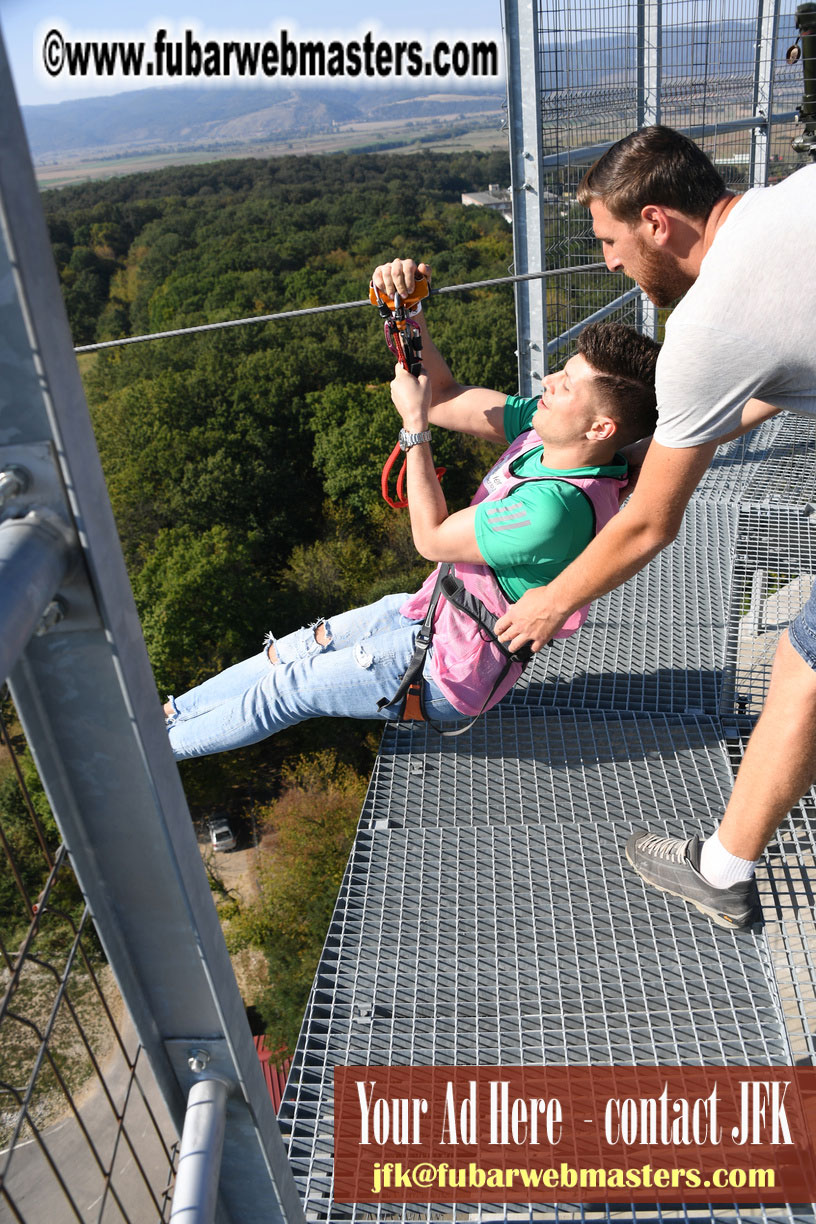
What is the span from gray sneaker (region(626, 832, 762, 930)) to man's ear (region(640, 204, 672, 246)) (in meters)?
1.41

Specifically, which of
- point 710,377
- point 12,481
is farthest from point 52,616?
point 710,377

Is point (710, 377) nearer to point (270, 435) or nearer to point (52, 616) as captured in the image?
point (52, 616)

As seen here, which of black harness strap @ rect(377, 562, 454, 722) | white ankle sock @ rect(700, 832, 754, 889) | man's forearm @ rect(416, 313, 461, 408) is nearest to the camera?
white ankle sock @ rect(700, 832, 754, 889)

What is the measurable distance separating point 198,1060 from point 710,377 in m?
1.38

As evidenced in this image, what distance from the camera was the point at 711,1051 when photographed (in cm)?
208

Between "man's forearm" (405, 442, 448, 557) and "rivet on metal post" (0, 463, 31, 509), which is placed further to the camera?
"man's forearm" (405, 442, 448, 557)

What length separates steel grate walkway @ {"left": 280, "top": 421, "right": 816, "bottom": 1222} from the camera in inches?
82.9

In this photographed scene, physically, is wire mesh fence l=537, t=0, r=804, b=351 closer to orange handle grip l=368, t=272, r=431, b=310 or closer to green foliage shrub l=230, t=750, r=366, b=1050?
orange handle grip l=368, t=272, r=431, b=310

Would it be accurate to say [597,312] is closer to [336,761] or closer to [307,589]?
[336,761]

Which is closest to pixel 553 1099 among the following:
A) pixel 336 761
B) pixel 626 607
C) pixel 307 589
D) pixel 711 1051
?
pixel 711 1051

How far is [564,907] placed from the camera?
2.49 metres

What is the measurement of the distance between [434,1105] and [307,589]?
2395 centimetres

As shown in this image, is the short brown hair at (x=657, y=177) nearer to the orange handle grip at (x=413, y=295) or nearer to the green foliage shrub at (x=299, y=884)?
the orange handle grip at (x=413, y=295)

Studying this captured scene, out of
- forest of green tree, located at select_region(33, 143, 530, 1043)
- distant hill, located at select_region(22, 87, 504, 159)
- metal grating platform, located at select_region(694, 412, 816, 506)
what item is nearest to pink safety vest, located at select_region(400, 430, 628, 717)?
metal grating platform, located at select_region(694, 412, 816, 506)
